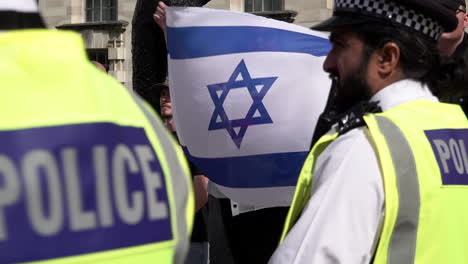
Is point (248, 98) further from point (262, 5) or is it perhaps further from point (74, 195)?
point (262, 5)

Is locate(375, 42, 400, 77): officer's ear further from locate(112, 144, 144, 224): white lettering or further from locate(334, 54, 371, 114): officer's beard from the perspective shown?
locate(112, 144, 144, 224): white lettering

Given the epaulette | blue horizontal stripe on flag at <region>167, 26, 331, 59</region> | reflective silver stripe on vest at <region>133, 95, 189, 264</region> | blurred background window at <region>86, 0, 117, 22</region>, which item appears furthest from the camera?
blurred background window at <region>86, 0, 117, 22</region>

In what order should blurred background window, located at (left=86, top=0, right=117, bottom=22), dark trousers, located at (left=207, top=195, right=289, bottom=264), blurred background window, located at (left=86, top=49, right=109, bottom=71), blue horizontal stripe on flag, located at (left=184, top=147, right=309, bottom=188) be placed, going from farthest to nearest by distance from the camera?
blurred background window, located at (left=86, top=0, right=117, bottom=22), blurred background window, located at (left=86, top=49, right=109, bottom=71), dark trousers, located at (left=207, top=195, right=289, bottom=264), blue horizontal stripe on flag, located at (left=184, top=147, right=309, bottom=188)

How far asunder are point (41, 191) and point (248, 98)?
6.11ft

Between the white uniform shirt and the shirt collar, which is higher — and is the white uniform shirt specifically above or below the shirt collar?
below

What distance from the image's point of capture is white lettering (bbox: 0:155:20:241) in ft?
3.69

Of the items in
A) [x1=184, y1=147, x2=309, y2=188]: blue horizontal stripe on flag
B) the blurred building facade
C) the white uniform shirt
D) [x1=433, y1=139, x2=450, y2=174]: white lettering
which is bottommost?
the blurred building facade

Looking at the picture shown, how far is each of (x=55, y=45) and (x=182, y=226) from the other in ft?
1.20

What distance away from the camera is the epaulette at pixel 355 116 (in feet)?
6.38

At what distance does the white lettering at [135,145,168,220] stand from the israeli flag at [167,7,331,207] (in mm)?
1638

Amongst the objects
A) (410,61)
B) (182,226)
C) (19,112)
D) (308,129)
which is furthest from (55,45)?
(308,129)

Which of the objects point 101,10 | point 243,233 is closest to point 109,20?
point 101,10

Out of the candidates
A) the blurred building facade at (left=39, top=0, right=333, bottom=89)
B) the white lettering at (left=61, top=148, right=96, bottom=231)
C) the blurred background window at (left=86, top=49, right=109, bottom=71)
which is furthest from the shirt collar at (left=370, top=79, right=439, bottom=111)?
the blurred background window at (left=86, top=49, right=109, bottom=71)

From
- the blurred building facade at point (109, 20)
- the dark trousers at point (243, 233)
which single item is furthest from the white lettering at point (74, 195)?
the blurred building facade at point (109, 20)
